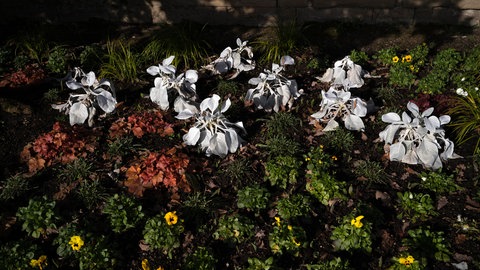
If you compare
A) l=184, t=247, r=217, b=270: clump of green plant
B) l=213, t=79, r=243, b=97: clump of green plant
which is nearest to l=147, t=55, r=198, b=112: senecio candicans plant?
l=213, t=79, r=243, b=97: clump of green plant

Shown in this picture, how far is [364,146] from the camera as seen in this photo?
3.60m

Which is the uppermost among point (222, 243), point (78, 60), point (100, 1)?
point (100, 1)

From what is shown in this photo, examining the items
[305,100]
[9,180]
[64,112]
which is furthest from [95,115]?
[305,100]

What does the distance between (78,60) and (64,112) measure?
3.34 feet

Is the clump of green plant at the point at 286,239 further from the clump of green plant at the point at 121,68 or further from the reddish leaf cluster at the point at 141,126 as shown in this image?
the clump of green plant at the point at 121,68

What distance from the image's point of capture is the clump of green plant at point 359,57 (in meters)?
4.58

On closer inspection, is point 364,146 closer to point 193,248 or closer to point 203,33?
point 193,248

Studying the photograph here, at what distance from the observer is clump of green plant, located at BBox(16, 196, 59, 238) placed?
2.86 metres

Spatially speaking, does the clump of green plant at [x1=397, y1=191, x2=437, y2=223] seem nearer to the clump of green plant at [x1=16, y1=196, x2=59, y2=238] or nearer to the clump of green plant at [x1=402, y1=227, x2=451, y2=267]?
the clump of green plant at [x1=402, y1=227, x2=451, y2=267]

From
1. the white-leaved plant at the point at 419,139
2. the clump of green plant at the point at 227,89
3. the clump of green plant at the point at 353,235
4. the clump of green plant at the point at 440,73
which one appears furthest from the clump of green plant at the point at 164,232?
the clump of green plant at the point at 440,73

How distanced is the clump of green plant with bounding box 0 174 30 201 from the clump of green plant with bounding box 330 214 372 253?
2331 mm

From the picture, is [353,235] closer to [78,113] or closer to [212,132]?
[212,132]

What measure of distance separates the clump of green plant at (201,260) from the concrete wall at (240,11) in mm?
3509

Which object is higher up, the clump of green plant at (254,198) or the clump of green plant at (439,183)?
the clump of green plant at (254,198)
